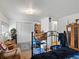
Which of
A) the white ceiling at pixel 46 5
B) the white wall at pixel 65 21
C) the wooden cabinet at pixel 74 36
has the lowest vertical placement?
the wooden cabinet at pixel 74 36

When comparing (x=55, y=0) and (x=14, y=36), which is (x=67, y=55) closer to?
(x=55, y=0)

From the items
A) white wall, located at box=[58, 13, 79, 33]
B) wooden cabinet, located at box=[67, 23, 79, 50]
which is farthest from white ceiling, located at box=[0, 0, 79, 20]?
wooden cabinet, located at box=[67, 23, 79, 50]

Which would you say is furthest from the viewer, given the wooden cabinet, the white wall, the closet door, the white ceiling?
the closet door

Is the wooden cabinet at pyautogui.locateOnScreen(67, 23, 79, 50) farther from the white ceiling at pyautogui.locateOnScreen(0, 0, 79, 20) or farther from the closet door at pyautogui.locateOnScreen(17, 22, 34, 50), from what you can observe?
the closet door at pyautogui.locateOnScreen(17, 22, 34, 50)

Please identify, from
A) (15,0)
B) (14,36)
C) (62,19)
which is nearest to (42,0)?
(15,0)

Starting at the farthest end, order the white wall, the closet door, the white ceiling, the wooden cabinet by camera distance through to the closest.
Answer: the closet door → the white wall → the wooden cabinet → the white ceiling

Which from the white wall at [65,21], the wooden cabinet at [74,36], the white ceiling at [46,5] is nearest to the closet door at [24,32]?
the white wall at [65,21]

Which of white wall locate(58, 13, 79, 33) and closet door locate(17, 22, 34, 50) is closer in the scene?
white wall locate(58, 13, 79, 33)

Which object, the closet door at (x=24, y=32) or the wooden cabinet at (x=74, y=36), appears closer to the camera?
the wooden cabinet at (x=74, y=36)

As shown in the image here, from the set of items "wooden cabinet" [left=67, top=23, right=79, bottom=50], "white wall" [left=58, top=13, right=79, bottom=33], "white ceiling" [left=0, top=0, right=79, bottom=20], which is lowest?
"wooden cabinet" [left=67, top=23, right=79, bottom=50]

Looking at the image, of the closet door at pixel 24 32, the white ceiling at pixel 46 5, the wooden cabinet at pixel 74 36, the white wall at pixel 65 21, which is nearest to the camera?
the white ceiling at pixel 46 5

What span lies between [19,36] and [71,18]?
14.2ft

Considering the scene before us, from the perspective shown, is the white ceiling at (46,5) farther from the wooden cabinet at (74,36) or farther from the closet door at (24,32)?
the closet door at (24,32)

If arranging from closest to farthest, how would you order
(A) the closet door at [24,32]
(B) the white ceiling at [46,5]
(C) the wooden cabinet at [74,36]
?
(B) the white ceiling at [46,5]
(C) the wooden cabinet at [74,36]
(A) the closet door at [24,32]
